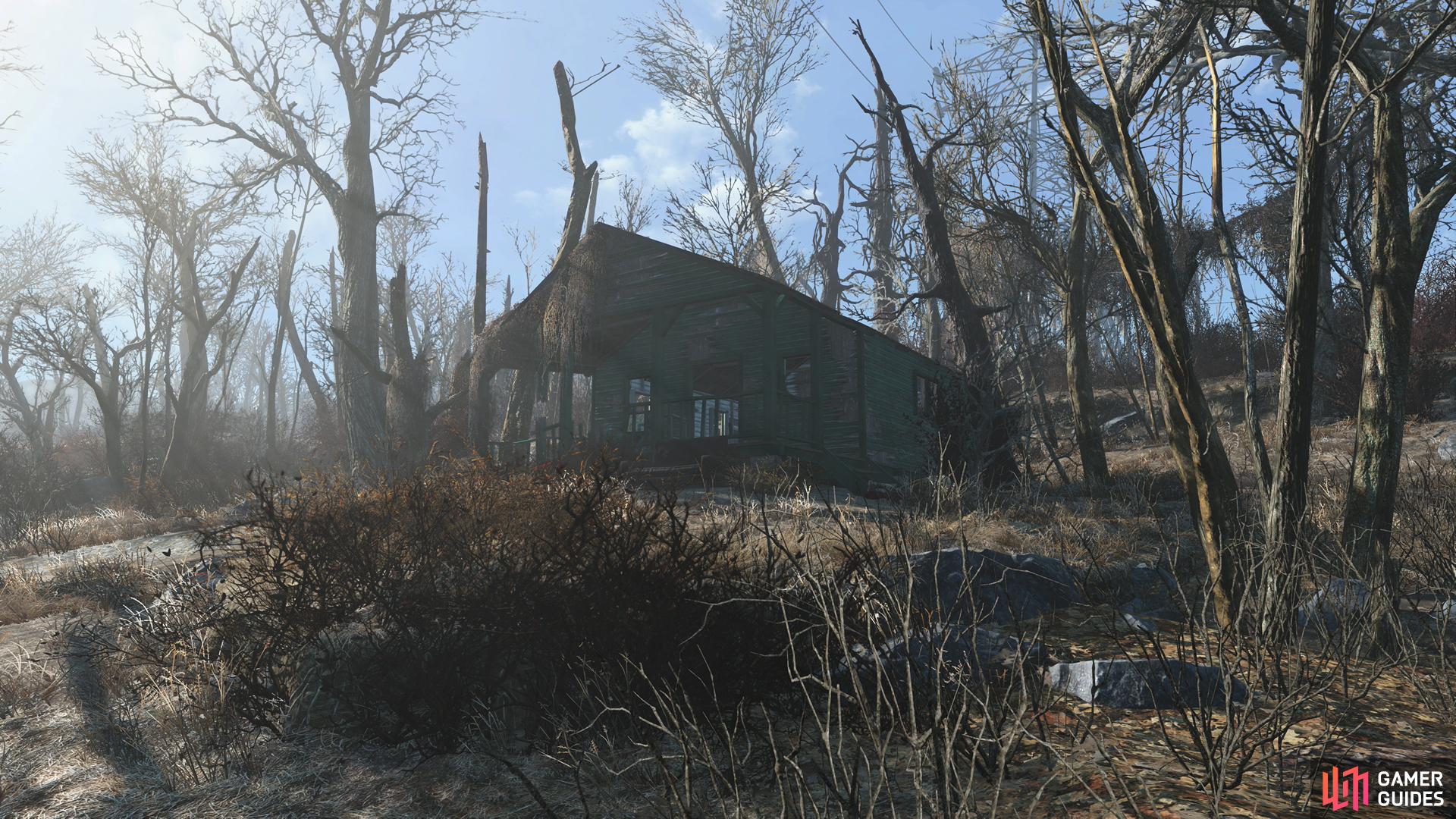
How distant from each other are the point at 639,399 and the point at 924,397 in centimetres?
660

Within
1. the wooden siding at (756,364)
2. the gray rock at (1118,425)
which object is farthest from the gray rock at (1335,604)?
the gray rock at (1118,425)

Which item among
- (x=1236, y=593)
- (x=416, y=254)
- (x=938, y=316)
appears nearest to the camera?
(x=1236, y=593)

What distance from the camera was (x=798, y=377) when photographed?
715 inches

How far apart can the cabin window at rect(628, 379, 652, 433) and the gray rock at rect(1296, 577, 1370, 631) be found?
43.7ft

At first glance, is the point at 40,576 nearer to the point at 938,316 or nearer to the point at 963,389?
the point at 963,389

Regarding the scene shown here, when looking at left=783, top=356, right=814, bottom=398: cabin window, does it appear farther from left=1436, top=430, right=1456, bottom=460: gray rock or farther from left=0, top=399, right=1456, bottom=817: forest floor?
left=0, top=399, right=1456, bottom=817: forest floor

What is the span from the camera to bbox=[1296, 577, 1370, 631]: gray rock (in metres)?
3.97

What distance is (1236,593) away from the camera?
4344 mm

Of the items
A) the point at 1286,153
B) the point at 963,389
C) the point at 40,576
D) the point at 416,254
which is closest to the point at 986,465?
the point at 963,389

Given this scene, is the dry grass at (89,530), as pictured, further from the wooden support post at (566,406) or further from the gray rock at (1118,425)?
the gray rock at (1118,425)

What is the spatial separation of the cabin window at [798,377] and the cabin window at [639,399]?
2.89 metres

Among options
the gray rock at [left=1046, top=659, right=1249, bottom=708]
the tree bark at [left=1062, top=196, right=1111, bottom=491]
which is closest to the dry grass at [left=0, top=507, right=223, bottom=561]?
the tree bark at [left=1062, top=196, right=1111, bottom=491]

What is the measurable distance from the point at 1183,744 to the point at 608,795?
2266mm

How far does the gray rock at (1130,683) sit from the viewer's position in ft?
11.6
